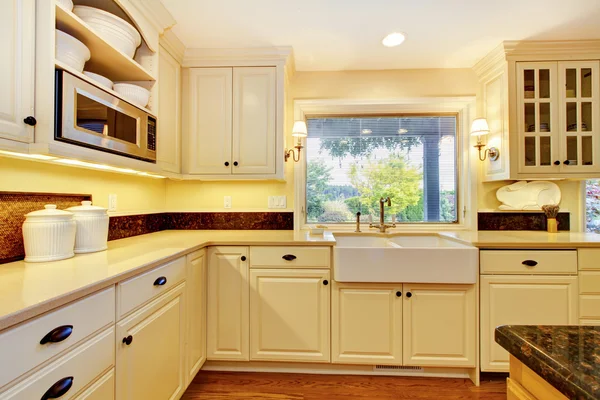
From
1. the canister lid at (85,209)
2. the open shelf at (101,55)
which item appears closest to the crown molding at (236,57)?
the open shelf at (101,55)

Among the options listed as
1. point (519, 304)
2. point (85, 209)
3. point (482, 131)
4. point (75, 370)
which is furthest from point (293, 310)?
point (482, 131)

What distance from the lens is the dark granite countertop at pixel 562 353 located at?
39 cm

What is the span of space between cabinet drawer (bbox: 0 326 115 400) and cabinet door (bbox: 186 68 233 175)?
1.36m

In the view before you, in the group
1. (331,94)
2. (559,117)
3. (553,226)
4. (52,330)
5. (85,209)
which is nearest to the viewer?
(52,330)

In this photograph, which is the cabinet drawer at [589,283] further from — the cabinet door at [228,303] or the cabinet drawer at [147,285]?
the cabinet drawer at [147,285]

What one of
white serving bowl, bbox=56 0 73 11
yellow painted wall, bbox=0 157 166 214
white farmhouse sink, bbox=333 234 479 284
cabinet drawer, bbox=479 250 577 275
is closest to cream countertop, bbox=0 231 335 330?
yellow painted wall, bbox=0 157 166 214

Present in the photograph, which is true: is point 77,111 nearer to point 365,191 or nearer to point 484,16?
point 365,191

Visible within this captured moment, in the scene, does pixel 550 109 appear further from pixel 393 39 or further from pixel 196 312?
pixel 196 312

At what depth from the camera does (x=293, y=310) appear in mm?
1772

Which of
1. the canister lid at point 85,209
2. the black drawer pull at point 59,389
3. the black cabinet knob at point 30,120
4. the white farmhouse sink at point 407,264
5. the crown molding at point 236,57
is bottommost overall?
the black drawer pull at point 59,389

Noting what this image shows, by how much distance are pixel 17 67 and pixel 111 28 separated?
576 millimetres

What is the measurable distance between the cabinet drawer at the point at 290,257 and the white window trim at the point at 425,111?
570 mm

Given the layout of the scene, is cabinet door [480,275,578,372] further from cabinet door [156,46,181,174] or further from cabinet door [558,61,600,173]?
cabinet door [156,46,181,174]

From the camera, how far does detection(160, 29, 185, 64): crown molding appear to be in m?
1.86
